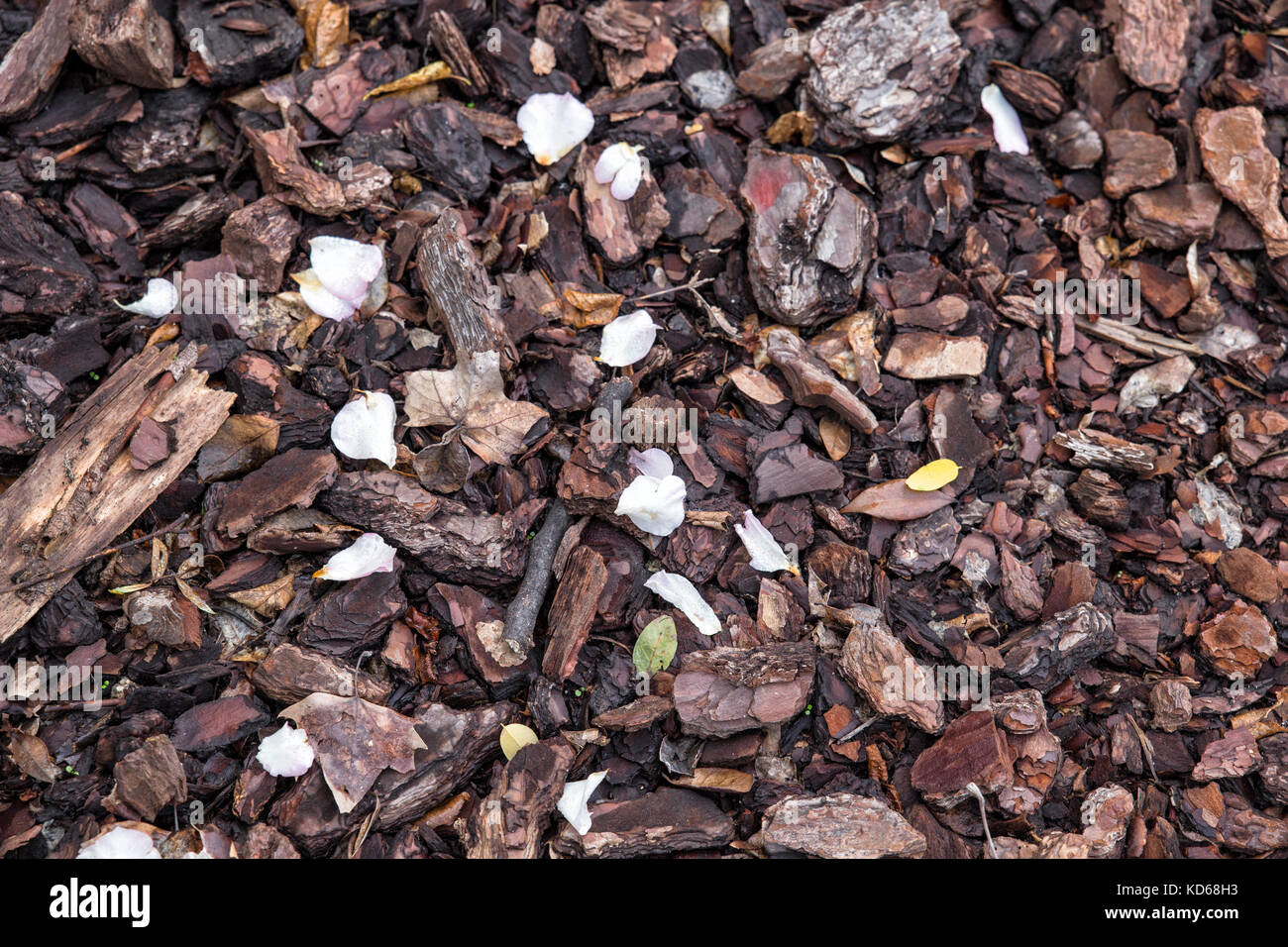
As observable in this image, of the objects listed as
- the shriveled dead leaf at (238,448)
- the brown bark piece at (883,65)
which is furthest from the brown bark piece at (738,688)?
the brown bark piece at (883,65)

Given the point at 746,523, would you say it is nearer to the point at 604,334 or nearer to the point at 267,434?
the point at 604,334

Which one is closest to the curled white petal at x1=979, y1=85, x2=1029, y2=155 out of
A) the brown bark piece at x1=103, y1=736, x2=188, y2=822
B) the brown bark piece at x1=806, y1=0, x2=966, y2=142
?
the brown bark piece at x1=806, y1=0, x2=966, y2=142

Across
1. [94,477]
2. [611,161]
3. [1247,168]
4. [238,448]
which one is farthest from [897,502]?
[94,477]

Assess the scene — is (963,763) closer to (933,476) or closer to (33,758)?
(933,476)

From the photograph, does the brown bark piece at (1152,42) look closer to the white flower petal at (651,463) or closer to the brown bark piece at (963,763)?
the white flower petal at (651,463)

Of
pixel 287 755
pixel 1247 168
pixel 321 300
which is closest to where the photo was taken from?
pixel 287 755

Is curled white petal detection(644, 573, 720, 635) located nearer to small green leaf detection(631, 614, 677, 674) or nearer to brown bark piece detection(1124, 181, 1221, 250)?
small green leaf detection(631, 614, 677, 674)

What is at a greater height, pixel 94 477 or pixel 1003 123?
pixel 1003 123
